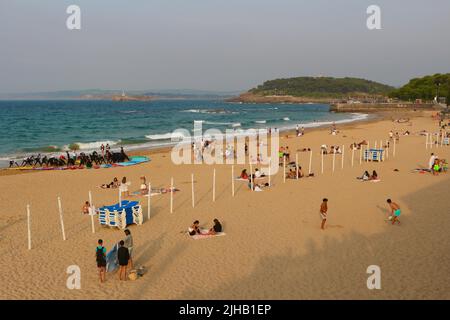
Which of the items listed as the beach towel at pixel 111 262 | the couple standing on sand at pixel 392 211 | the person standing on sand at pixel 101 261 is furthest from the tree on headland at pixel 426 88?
the person standing on sand at pixel 101 261

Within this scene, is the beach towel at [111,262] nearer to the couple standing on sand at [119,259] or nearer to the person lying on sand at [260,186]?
the couple standing on sand at [119,259]

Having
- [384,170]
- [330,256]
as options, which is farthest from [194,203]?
[384,170]

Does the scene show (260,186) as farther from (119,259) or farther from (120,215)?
(119,259)

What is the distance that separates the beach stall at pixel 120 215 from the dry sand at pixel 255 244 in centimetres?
34

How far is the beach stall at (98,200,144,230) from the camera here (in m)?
12.8

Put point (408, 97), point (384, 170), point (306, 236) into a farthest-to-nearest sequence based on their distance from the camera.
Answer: point (408, 97) < point (384, 170) < point (306, 236)

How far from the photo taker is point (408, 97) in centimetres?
10419

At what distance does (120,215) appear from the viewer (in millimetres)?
12805

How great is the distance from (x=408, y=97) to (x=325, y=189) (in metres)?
97.2

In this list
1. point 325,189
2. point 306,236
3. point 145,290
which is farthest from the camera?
point 325,189

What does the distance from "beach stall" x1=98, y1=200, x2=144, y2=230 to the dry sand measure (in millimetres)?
338

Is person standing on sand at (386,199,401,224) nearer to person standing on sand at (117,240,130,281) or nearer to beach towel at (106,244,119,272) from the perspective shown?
person standing on sand at (117,240,130,281)

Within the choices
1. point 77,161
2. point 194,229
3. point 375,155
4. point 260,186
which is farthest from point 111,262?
point 375,155
